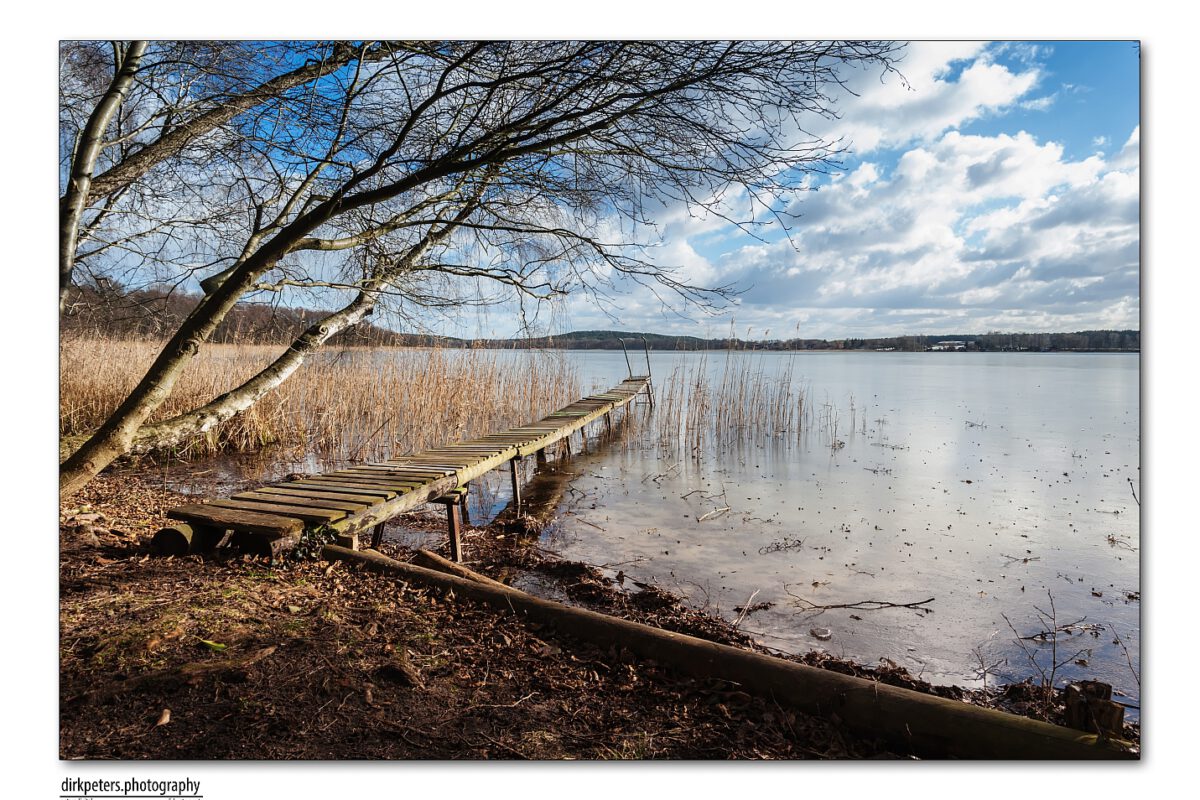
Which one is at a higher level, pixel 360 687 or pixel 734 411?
pixel 734 411

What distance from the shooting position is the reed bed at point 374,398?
591 centimetres

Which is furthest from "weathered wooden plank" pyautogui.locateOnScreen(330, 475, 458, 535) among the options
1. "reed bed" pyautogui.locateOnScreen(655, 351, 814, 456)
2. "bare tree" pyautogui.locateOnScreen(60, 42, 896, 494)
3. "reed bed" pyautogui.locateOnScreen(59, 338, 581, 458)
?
"reed bed" pyautogui.locateOnScreen(655, 351, 814, 456)

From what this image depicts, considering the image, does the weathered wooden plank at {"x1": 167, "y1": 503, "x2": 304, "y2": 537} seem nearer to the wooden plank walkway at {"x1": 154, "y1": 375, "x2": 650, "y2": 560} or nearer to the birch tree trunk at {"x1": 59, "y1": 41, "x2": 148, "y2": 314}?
the wooden plank walkway at {"x1": 154, "y1": 375, "x2": 650, "y2": 560}

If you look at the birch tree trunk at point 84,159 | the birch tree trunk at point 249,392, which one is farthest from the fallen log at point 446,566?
the birch tree trunk at point 84,159

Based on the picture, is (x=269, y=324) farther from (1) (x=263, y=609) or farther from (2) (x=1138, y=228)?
(2) (x=1138, y=228)

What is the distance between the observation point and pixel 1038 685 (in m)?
2.42

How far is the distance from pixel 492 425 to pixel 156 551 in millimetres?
5048

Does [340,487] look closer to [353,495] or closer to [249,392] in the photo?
[353,495]

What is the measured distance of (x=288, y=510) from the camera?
2.73 m

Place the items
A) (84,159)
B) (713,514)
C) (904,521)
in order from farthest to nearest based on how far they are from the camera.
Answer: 1. (713,514)
2. (904,521)
3. (84,159)

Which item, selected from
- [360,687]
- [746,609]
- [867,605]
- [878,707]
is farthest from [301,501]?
[867,605]

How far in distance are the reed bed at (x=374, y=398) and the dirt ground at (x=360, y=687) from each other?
11.0 ft

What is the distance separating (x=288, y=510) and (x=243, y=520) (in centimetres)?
20

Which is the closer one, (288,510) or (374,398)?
(288,510)
